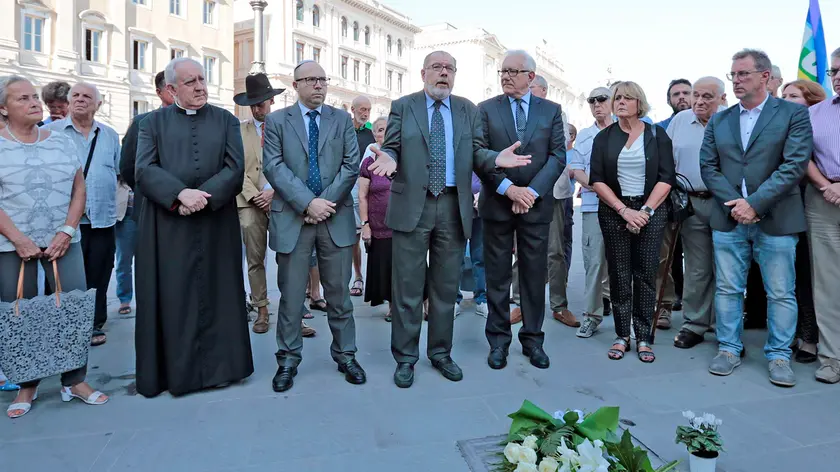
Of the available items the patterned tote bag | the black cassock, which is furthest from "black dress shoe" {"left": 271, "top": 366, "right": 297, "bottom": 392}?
the patterned tote bag

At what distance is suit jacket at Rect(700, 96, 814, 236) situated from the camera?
12.9 ft

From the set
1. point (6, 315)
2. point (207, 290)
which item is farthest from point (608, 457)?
point (6, 315)

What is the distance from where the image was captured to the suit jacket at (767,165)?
3924mm

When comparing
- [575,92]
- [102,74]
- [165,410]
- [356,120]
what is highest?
[575,92]

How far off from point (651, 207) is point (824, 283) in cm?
123

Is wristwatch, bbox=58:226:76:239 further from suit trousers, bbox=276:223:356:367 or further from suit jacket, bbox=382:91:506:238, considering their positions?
suit jacket, bbox=382:91:506:238

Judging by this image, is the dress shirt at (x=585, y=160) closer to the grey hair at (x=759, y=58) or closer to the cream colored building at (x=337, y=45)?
the grey hair at (x=759, y=58)

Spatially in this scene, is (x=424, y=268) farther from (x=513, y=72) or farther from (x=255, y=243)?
(x=255, y=243)

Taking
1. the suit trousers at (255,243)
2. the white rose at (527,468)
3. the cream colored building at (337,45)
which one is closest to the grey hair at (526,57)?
the suit trousers at (255,243)

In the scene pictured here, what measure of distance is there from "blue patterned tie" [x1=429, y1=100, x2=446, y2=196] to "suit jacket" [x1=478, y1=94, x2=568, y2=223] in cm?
44

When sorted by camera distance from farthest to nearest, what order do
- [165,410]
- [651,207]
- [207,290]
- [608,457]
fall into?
[651,207] < [207,290] < [165,410] < [608,457]

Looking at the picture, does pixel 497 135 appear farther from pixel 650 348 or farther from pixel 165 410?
pixel 165 410

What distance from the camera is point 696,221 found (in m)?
4.83

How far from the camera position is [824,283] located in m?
4.11
